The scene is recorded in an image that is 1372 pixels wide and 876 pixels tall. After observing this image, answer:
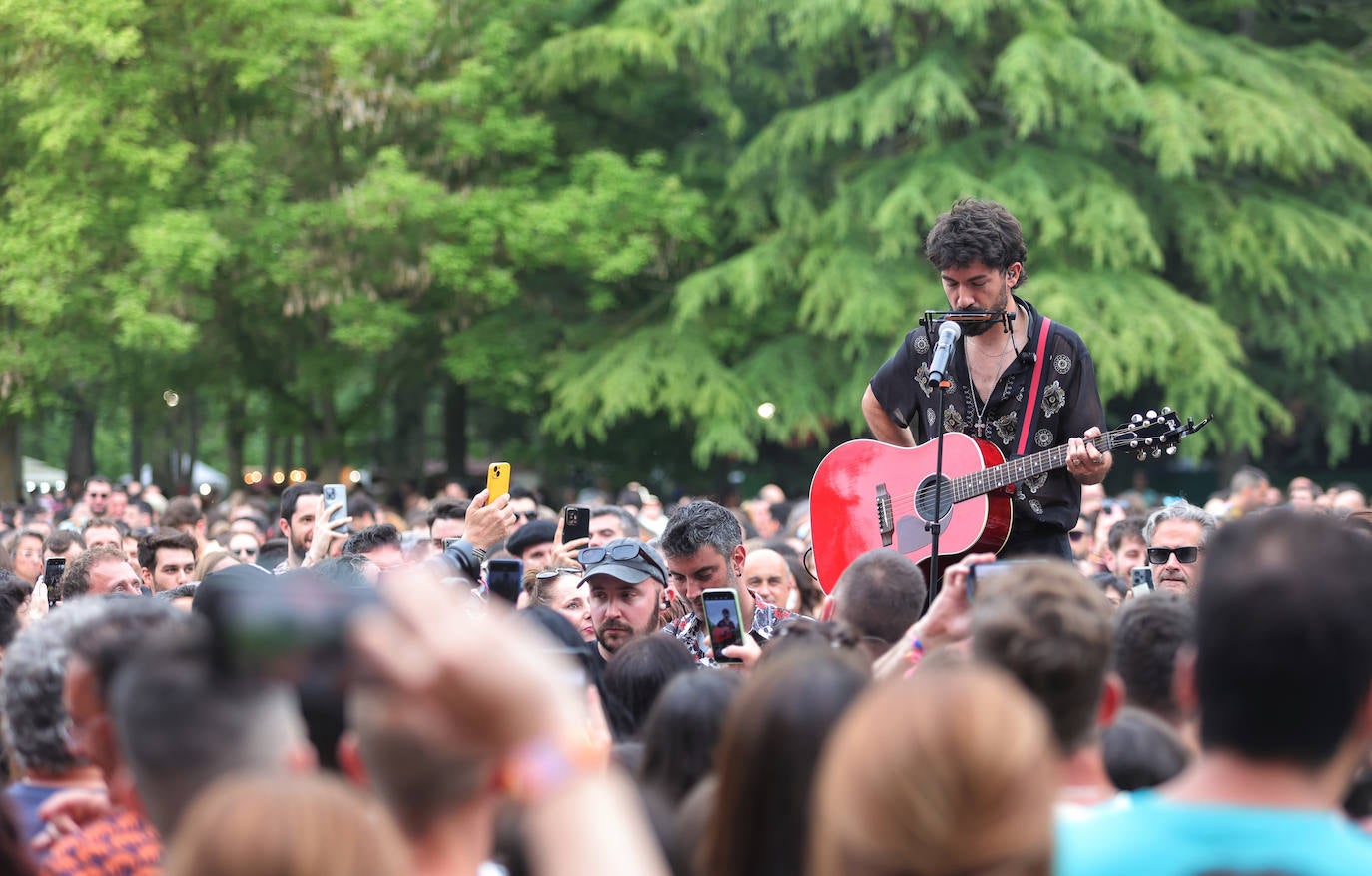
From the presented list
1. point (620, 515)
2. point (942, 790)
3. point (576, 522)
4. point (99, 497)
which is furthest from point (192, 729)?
point (99, 497)

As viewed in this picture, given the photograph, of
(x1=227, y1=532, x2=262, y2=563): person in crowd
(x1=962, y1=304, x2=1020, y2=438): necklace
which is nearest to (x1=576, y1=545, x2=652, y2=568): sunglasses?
(x1=962, y1=304, x2=1020, y2=438): necklace

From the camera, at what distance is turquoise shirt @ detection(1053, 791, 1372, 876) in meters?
2.29

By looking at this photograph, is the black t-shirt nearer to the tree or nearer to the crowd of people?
the crowd of people

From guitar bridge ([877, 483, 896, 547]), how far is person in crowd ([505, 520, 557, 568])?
2.73 m

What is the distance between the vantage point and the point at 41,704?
357 cm

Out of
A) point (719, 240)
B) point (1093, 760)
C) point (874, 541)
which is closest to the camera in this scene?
point (1093, 760)

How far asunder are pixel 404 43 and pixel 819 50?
18.6ft

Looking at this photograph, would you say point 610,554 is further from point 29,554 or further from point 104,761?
point 29,554

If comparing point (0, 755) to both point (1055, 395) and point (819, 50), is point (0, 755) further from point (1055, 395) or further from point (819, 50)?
point (819, 50)

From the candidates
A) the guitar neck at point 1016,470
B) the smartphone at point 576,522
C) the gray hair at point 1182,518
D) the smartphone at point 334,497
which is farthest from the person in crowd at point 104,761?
the gray hair at point 1182,518

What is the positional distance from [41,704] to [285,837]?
185 centimetres

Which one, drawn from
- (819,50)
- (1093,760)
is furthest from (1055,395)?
(819,50)

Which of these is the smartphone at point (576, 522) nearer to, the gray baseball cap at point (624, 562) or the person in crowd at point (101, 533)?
the gray baseball cap at point (624, 562)

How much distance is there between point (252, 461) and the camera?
55.1m
